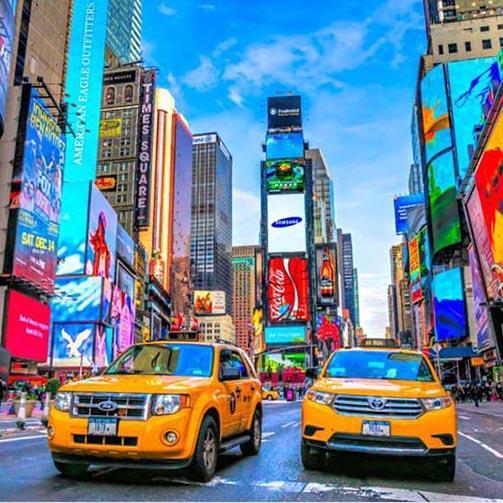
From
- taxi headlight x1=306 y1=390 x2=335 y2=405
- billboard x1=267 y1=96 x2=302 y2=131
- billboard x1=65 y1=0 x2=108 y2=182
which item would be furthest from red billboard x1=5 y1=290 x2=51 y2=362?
billboard x1=267 y1=96 x2=302 y2=131

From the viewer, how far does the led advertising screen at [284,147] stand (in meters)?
137

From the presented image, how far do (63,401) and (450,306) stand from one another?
7633 cm

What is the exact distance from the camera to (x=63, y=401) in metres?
6.93

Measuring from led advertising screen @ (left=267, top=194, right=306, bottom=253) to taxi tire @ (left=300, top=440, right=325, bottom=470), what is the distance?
12317 centimetres

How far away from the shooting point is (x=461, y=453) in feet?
37.3

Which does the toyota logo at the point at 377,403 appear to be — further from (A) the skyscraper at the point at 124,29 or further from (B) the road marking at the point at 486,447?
(A) the skyscraper at the point at 124,29

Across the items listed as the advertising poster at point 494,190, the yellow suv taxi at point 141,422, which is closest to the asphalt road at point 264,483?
the yellow suv taxi at point 141,422

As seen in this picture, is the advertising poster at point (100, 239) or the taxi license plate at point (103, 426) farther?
the advertising poster at point (100, 239)

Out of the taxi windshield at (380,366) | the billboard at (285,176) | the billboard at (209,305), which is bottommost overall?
the taxi windshield at (380,366)

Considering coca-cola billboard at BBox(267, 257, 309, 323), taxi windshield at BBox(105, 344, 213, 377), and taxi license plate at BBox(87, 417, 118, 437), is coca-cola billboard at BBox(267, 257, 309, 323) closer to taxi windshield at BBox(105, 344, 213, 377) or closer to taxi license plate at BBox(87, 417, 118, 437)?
taxi windshield at BBox(105, 344, 213, 377)

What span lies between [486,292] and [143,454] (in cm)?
5278

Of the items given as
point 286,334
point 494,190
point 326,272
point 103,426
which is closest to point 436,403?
point 103,426

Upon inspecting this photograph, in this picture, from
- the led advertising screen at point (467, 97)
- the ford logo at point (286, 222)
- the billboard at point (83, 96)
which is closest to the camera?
the led advertising screen at point (467, 97)

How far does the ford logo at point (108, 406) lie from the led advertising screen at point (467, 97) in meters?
76.5
